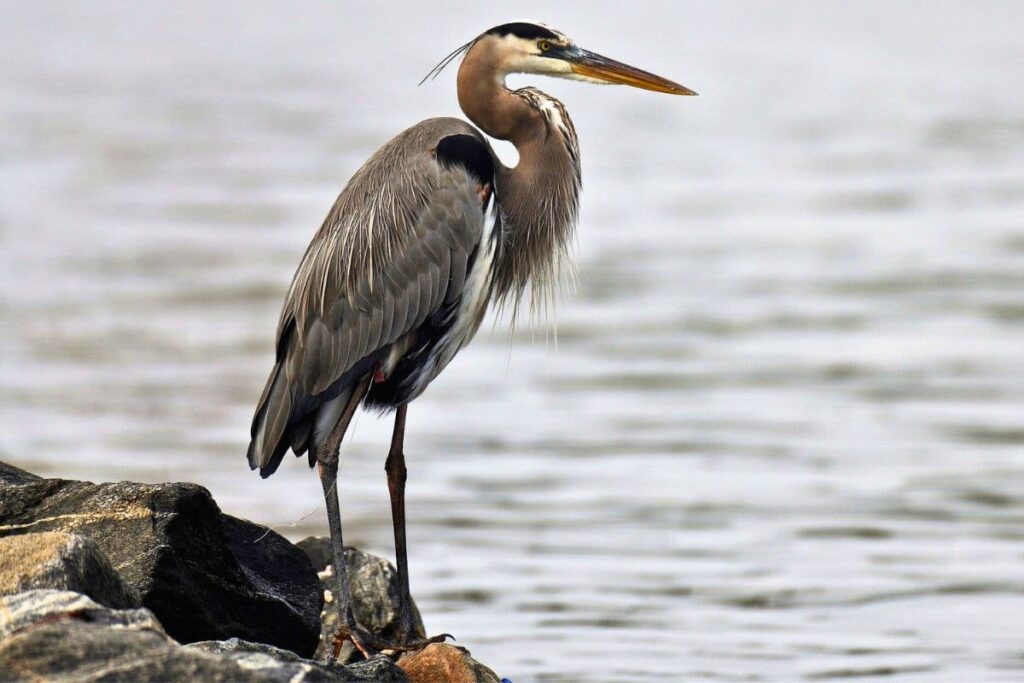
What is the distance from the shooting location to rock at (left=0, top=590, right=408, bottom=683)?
444cm

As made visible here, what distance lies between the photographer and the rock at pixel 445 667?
6.18 metres

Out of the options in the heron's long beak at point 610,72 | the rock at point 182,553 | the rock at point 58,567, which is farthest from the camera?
the heron's long beak at point 610,72

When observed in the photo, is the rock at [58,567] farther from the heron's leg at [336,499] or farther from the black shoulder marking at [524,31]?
the black shoulder marking at [524,31]

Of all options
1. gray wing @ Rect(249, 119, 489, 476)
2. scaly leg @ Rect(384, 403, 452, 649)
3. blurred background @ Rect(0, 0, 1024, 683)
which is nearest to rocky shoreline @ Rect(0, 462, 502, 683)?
scaly leg @ Rect(384, 403, 452, 649)

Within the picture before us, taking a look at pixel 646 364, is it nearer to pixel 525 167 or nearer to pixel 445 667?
pixel 525 167

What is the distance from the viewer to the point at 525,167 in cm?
741

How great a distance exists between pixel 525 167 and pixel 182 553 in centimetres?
222

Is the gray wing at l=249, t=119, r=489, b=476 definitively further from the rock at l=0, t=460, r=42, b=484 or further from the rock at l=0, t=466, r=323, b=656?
the rock at l=0, t=460, r=42, b=484

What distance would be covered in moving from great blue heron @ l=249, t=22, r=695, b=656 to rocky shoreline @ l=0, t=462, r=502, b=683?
27 centimetres

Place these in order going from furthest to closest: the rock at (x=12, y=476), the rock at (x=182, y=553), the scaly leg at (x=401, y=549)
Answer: the scaly leg at (x=401, y=549) → the rock at (x=12, y=476) → the rock at (x=182, y=553)

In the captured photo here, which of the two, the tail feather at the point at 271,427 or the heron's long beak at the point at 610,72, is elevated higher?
the heron's long beak at the point at 610,72

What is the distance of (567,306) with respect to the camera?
14.6 metres

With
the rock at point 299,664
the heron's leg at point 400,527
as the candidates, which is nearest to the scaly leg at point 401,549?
the heron's leg at point 400,527

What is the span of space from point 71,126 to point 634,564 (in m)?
16.0
